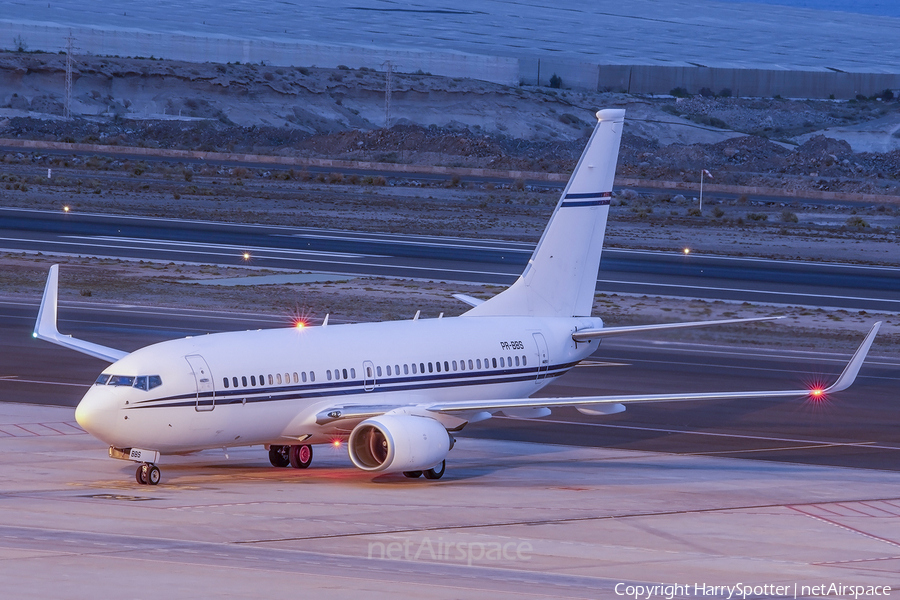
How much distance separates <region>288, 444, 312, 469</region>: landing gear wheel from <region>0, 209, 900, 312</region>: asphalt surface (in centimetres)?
3509

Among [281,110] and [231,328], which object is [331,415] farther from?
[281,110]

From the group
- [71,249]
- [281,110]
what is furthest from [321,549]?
[281,110]

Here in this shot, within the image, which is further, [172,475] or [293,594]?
[172,475]

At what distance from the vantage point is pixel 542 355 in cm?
3512

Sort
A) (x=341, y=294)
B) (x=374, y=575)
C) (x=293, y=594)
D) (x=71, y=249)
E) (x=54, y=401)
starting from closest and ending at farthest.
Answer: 1. (x=293, y=594)
2. (x=374, y=575)
3. (x=54, y=401)
4. (x=341, y=294)
5. (x=71, y=249)

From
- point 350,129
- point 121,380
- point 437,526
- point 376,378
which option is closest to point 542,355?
point 376,378

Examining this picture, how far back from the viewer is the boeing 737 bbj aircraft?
28.2 metres

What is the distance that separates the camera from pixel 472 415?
31656 mm

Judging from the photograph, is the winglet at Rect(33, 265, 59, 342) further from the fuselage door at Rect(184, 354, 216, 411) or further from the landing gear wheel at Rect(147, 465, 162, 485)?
the fuselage door at Rect(184, 354, 216, 411)

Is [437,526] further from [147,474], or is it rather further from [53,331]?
[53,331]

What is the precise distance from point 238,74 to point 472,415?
172m

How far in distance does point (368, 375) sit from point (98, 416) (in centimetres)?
654

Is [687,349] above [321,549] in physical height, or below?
below

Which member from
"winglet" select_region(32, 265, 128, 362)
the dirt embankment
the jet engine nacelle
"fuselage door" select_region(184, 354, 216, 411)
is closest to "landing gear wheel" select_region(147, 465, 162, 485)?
"fuselage door" select_region(184, 354, 216, 411)
